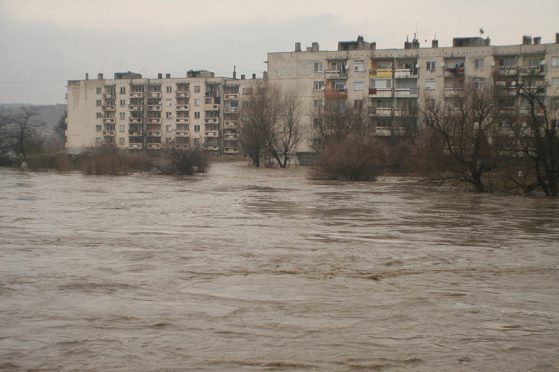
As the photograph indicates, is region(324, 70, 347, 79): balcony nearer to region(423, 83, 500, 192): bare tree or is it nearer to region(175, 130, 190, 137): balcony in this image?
region(175, 130, 190, 137): balcony

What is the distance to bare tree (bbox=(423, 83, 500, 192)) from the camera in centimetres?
3897

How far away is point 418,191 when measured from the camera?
38656 millimetres

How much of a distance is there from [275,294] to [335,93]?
77.7 m

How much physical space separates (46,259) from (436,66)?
2994 inches

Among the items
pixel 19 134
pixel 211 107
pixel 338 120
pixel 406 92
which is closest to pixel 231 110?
pixel 211 107

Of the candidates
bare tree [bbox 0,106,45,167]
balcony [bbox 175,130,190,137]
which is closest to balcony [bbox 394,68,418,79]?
bare tree [bbox 0,106,45,167]

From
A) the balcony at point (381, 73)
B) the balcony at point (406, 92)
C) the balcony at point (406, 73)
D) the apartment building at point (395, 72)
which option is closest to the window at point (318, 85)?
the apartment building at point (395, 72)

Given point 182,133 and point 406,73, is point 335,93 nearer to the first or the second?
point 406,73

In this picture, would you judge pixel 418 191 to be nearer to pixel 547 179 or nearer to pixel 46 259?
pixel 547 179

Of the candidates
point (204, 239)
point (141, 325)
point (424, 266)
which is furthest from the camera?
point (204, 239)

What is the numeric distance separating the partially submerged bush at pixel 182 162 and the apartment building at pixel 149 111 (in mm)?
60614

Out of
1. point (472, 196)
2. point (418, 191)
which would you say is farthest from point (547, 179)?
point (418, 191)

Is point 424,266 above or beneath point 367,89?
beneath

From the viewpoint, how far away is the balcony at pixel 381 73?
281 ft
